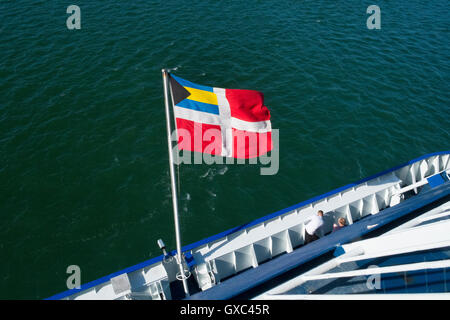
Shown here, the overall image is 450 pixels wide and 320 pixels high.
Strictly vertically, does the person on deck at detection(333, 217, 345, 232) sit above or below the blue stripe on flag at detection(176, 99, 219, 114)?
below

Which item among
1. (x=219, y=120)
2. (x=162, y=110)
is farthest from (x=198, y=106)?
(x=162, y=110)

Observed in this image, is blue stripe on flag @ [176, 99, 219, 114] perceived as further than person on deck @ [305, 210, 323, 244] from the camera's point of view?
No

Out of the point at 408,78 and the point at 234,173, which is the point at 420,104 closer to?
the point at 408,78

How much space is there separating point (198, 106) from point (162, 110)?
689 inches

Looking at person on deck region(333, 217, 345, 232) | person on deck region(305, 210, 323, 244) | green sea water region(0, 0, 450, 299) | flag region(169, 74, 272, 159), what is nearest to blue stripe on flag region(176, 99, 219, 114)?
flag region(169, 74, 272, 159)

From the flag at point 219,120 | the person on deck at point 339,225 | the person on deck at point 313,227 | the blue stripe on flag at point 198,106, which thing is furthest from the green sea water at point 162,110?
the blue stripe on flag at point 198,106

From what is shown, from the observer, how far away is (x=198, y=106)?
1372cm

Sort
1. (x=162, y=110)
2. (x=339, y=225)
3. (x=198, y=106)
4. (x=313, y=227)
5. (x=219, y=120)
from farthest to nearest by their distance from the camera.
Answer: (x=162, y=110)
(x=339, y=225)
(x=313, y=227)
(x=219, y=120)
(x=198, y=106)

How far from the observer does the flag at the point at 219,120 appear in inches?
535

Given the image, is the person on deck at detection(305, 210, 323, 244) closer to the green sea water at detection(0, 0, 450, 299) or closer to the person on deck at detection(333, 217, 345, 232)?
the person on deck at detection(333, 217, 345, 232)

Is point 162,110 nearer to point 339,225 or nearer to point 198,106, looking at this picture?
point 198,106

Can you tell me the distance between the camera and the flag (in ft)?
44.6

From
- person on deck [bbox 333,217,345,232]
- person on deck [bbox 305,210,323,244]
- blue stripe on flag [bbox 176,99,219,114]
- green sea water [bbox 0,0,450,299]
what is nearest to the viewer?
blue stripe on flag [bbox 176,99,219,114]
